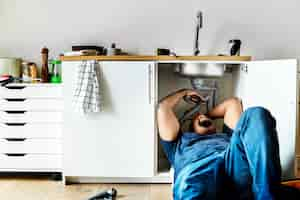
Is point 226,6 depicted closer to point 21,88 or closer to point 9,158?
point 21,88

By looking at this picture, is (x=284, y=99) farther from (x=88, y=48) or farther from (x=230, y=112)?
(x=88, y=48)

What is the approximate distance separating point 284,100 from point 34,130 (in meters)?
1.95

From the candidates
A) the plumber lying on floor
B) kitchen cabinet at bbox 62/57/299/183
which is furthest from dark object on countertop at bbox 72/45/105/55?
the plumber lying on floor

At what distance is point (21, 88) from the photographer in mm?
3064

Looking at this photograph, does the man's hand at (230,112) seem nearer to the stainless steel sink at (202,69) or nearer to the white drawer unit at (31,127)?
the stainless steel sink at (202,69)

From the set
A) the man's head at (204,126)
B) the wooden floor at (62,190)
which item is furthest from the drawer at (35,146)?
the man's head at (204,126)

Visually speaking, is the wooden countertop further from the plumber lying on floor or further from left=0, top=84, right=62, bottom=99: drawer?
the plumber lying on floor

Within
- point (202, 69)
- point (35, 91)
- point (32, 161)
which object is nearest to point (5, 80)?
point (35, 91)

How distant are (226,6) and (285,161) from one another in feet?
5.70

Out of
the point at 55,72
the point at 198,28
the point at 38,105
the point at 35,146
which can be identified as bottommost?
the point at 35,146

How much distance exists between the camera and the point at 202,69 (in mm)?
3100

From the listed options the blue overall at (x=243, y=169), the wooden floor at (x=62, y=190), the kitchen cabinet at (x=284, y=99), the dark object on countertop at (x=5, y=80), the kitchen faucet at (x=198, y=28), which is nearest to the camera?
the blue overall at (x=243, y=169)

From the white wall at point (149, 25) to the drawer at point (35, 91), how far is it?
19.6 inches

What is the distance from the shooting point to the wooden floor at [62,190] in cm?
278
